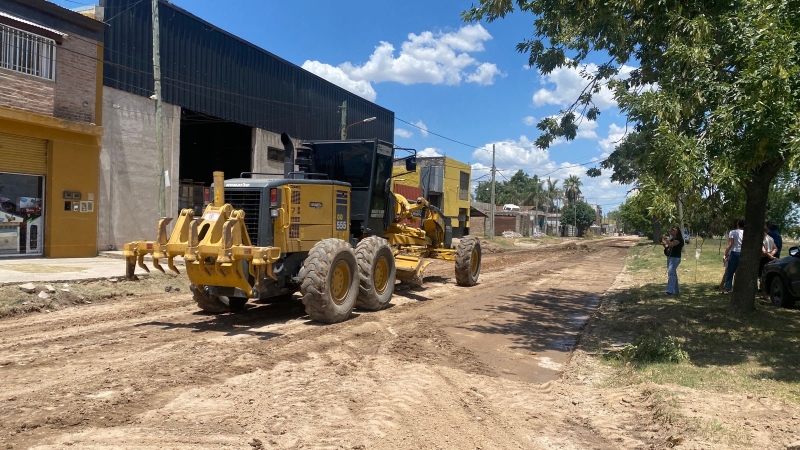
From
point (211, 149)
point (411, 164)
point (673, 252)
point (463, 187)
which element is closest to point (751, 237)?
point (673, 252)

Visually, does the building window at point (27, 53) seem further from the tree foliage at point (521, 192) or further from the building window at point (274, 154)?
the tree foliage at point (521, 192)

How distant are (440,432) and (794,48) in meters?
5.72

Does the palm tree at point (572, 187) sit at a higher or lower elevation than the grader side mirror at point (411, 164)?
higher

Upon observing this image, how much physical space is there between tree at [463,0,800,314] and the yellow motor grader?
14.2 feet

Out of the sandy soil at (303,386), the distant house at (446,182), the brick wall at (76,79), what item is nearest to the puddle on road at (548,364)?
the sandy soil at (303,386)

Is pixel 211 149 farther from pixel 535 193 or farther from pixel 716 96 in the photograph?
pixel 535 193

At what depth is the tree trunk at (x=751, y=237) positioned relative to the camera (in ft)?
27.5

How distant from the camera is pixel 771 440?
4.22 meters

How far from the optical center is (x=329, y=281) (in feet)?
26.6

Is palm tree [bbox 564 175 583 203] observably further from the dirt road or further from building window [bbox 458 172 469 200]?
the dirt road

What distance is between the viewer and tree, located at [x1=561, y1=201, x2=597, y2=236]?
87.8m

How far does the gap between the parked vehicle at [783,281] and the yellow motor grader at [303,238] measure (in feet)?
22.4

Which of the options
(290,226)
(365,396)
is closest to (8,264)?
(290,226)

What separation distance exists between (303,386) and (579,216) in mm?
88866
